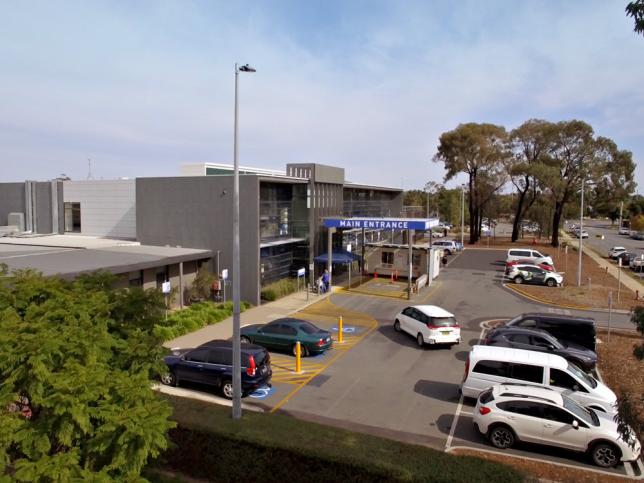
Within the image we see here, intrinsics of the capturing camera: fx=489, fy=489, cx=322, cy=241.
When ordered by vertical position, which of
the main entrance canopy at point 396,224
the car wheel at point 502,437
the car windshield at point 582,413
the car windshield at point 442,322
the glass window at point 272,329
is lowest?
the car wheel at point 502,437

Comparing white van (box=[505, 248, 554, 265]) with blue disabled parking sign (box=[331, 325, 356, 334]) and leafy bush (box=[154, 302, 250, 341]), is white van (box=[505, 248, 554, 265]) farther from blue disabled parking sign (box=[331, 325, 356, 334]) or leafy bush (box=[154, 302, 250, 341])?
leafy bush (box=[154, 302, 250, 341])

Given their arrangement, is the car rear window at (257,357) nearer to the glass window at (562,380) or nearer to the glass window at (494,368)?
the glass window at (494,368)

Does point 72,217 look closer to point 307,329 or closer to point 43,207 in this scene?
point 43,207

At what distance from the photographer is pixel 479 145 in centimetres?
5969

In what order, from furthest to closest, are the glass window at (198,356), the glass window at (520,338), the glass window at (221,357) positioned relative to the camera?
1. the glass window at (520,338)
2. the glass window at (198,356)
3. the glass window at (221,357)

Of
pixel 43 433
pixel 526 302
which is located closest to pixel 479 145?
pixel 526 302

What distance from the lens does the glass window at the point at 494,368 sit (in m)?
13.6

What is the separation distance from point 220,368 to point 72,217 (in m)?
27.7

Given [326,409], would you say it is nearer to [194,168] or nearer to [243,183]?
[243,183]

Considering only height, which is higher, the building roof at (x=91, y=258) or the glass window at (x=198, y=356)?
the building roof at (x=91, y=258)

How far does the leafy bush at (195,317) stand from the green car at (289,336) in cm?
319

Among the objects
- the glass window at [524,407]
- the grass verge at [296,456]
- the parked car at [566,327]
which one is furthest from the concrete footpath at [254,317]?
the glass window at [524,407]

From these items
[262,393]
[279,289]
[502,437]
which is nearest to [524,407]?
[502,437]

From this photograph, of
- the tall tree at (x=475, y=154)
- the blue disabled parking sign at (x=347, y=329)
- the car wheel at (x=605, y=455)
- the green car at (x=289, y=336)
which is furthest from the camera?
the tall tree at (x=475, y=154)
